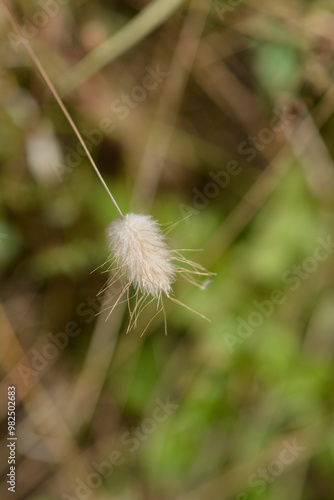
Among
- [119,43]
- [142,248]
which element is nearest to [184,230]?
[142,248]

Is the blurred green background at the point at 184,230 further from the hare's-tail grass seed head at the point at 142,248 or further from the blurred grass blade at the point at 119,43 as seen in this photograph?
the hare's-tail grass seed head at the point at 142,248

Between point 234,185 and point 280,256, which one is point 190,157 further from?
point 280,256

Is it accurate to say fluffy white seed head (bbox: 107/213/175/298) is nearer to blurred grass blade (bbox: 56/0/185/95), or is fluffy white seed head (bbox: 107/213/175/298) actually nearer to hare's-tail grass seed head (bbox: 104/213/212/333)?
hare's-tail grass seed head (bbox: 104/213/212/333)

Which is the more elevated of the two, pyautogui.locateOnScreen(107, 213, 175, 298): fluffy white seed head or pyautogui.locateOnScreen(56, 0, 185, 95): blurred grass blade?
pyautogui.locateOnScreen(56, 0, 185, 95): blurred grass blade

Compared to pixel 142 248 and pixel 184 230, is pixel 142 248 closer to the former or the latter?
pixel 142 248

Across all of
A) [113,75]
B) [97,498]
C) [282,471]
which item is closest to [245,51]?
[113,75]

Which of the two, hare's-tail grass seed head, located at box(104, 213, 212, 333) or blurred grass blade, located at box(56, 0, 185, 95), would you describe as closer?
hare's-tail grass seed head, located at box(104, 213, 212, 333)

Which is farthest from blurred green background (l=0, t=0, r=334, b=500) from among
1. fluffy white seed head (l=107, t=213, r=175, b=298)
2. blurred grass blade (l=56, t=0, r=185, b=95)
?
fluffy white seed head (l=107, t=213, r=175, b=298)
